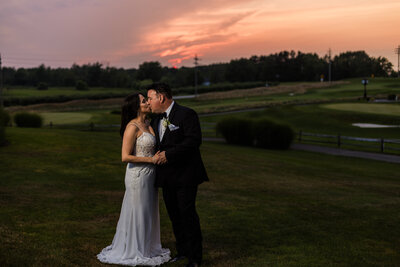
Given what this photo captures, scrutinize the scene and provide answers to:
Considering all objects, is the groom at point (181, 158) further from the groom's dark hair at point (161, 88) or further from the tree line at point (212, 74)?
the tree line at point (212, 74)

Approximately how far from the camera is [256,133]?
122 ft

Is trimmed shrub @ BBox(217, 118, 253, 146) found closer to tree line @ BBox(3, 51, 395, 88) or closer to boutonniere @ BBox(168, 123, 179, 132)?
boutonniere @ BBox(168, 123, 179, 132)

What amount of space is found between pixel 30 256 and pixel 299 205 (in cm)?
905

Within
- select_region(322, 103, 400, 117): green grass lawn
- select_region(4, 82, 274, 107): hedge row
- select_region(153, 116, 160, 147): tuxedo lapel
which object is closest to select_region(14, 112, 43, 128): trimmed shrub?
select_region(322, 103, 400, 117): green grass lawn

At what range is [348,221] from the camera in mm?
11102

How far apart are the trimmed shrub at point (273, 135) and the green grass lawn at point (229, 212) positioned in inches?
502

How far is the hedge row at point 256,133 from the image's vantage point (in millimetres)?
36059

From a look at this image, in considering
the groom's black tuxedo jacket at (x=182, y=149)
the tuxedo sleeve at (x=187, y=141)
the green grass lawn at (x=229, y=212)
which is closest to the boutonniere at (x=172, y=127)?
the groom's black tuxedo jacket at (x=182, y=149)

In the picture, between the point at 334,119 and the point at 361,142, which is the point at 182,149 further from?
the point at 334,119

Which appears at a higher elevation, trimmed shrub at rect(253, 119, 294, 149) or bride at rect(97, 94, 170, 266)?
bride at rect(97, 94, 170, 266)

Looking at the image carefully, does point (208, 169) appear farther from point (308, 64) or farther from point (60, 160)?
point (308, 64)

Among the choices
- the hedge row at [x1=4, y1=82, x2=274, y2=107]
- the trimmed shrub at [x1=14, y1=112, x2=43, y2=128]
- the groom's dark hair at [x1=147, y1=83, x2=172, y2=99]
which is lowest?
the trimmed shrub at [x1=14, y1=112, x2=43, y2=128]

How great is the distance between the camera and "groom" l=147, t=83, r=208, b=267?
6367 millimetres

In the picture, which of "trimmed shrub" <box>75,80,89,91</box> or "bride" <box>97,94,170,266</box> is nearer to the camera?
"bride" <box>97,94,170,266</box>
